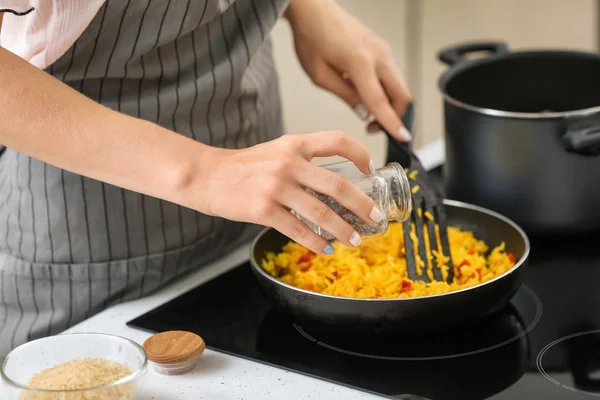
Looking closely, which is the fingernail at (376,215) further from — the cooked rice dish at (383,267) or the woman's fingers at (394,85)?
the woman's fingers at (394,85)

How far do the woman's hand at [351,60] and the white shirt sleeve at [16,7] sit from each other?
52 cm

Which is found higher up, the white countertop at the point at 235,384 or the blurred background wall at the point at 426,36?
the white countertop at the point at 235,384

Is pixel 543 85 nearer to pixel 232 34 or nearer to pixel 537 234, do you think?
pixel 537 234

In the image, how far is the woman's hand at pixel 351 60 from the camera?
51.1 inches

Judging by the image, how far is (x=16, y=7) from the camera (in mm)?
889

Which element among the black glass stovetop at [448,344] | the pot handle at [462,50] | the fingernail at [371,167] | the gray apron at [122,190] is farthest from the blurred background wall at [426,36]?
the fingernail at [371,167]

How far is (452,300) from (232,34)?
49 cm

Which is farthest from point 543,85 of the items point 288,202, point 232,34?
point 288,202

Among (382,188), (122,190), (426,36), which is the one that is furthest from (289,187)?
(426,36)

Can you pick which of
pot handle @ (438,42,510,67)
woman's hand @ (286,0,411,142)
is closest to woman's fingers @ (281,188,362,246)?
Answer: woman's hand @ (286,0,411,142)

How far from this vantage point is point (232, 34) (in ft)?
3.83

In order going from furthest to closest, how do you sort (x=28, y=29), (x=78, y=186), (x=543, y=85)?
1. (x=543, y=85)
2. (x=78, y=186)
3. (x=28, y=29)

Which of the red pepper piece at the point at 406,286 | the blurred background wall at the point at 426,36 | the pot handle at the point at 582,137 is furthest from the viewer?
the blurred background wall at the point at 426,36

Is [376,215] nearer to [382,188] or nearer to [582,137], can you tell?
[382,188]
